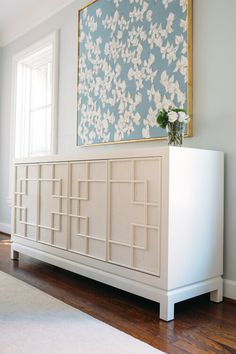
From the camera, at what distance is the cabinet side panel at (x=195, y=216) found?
176cm

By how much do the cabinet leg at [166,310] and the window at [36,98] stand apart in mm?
2226

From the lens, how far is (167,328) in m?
1.62

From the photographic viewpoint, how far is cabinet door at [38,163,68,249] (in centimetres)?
243

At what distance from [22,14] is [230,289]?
3.70 meters

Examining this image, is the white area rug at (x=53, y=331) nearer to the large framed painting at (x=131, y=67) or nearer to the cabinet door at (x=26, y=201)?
the cabinet door at (x=26, y=201)

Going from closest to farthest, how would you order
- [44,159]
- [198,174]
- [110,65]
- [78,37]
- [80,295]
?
[198,174], [80,295], [44,159], [110,65], [78,37]

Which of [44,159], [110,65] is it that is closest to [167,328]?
[44,159]

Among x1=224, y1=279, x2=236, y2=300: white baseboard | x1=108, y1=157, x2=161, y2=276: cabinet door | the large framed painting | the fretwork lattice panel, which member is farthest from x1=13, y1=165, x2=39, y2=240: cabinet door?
x1=224, y1=279, x2=236, y2=300: white baseboard

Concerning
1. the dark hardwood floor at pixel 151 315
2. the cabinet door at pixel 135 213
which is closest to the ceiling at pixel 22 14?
the cabinet door at pixel 135 213

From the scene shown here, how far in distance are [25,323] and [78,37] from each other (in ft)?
8.25

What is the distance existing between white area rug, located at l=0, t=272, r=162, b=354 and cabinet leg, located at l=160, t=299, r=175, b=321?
27cm

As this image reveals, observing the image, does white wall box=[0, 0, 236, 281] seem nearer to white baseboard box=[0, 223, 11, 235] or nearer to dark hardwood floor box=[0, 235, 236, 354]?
dark hardwood floor box=[0, 235, 236, 354]

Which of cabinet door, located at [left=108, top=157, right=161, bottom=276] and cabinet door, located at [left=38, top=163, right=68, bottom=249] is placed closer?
cabinet door, located at [left=108, top=157, right=161, bottom=276]

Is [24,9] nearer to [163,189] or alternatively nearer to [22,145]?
[22,145]
